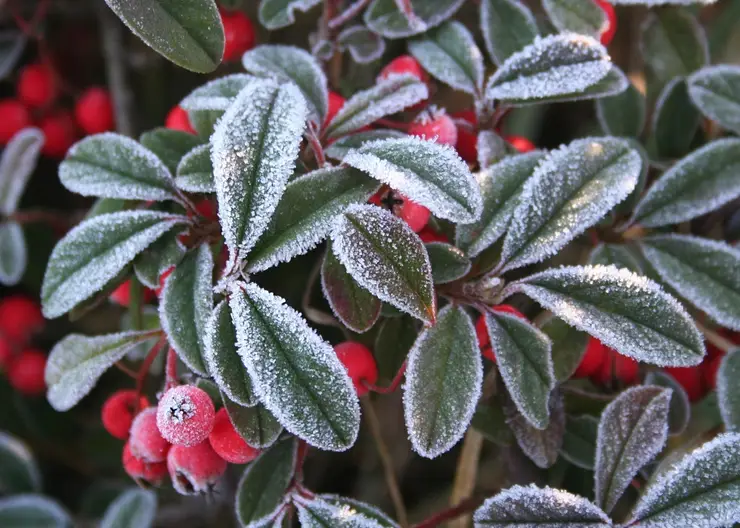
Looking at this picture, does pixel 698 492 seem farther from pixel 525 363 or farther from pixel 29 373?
pixel 29 373

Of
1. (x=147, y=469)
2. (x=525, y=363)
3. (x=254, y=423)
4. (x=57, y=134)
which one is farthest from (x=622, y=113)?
(x=57, y=134)

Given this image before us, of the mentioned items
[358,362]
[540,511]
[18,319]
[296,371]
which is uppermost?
[296,371]

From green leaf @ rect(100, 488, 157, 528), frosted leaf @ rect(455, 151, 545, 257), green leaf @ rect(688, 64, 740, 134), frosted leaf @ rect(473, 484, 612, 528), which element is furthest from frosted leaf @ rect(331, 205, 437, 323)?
green leaf @ rect(100, 488, 157, 528)

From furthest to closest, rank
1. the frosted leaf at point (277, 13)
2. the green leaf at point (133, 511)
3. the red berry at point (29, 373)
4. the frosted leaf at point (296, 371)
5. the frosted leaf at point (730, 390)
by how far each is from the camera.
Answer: the red berry at point (29, 373) < the green leaf at point (133, 511) < the frosted leaf at point (277, 13) < the frosted leaf at point (730, 390) < the frosted leaf at point (296, 371)

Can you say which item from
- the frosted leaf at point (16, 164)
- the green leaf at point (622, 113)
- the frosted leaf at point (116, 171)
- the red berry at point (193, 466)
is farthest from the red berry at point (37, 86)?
the green leaf at point (622, 113)

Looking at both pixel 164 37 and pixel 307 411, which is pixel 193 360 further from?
pixel 164 37

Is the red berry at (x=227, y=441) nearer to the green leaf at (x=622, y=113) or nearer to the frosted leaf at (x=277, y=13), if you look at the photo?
the frosted leaf at (x=277, y=13)
